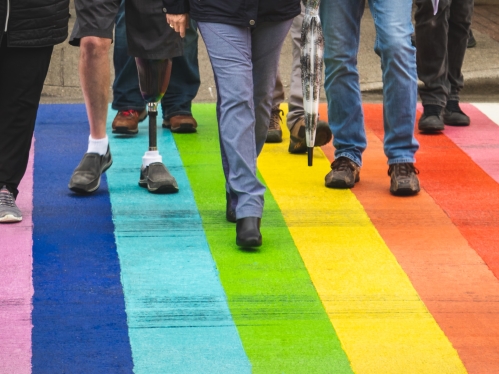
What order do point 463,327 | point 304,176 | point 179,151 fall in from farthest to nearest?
point 179,151
point 304,176
point 463,327

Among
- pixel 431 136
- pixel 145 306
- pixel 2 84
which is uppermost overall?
pixel 2 84

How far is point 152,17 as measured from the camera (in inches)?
218

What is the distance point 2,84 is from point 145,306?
5.11 feet

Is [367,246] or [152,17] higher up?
[152,17]

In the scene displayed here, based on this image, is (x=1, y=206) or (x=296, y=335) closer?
(x=296, y=335)

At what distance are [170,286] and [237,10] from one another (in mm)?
1240

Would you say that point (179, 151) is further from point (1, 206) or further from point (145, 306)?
point (145, 306)

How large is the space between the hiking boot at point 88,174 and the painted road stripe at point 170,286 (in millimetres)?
131

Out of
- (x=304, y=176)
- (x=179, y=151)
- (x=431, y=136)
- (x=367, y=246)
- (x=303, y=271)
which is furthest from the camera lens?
(x=431, y=136)

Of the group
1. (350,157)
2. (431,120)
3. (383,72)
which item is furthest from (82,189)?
(431,120)

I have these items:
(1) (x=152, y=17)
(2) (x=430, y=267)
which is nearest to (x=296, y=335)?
(2) (x=430, y=267)

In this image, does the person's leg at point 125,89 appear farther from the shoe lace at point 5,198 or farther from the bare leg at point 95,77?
the shoe lace at point 5,198

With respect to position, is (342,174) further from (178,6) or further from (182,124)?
(182,124)

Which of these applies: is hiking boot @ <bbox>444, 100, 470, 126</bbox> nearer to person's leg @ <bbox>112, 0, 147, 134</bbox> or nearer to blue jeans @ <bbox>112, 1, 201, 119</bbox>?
blue jeans @ <bbox>112, 1, 201, 119</bbox>
